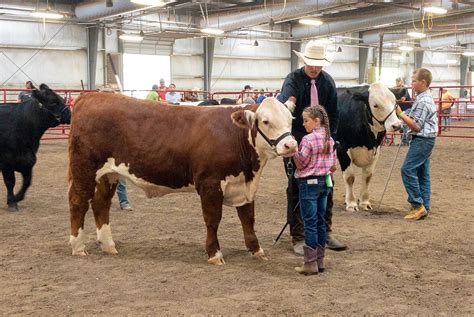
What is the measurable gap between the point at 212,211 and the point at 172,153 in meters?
0.59

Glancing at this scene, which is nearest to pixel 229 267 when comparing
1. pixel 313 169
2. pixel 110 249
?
pixel 313 169

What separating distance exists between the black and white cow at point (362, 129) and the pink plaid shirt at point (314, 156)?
2.71 metres

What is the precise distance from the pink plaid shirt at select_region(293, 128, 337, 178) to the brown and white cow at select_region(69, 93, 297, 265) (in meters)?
0.20

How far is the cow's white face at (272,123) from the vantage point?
4559mm

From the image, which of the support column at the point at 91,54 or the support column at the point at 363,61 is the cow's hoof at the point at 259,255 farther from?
the support column at the point at 363,61

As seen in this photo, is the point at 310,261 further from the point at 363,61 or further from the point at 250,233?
the point at 363,61

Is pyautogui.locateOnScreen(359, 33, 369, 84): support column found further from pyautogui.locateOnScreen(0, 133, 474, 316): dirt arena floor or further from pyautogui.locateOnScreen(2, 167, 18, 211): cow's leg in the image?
pyautogui.locateOnScreen(2, 167, 18, 211): cow's leg

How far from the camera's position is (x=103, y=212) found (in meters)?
5.42

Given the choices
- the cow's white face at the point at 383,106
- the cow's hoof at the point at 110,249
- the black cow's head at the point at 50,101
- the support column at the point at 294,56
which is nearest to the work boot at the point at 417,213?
the cow's white face at the point at 383,106

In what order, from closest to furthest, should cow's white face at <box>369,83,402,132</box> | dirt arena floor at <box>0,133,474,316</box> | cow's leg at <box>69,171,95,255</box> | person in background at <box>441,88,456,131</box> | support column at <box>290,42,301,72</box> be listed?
dirt arena floor at <box>0,133,474,316</box> < cow's leg at <box>69,171,95,255</box> < cow's white face at <box>369,83,402,132</box> < person in background at <box>441,88,456,131</box> < support column at <box>290,42,301,72</box>

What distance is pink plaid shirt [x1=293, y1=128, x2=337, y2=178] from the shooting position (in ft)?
14.9

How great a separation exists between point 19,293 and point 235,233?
96.3 inches

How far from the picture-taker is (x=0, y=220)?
6.88 m

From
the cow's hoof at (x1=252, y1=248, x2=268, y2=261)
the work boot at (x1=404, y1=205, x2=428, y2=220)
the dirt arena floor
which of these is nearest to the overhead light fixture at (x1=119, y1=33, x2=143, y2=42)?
the dirt arena floor
